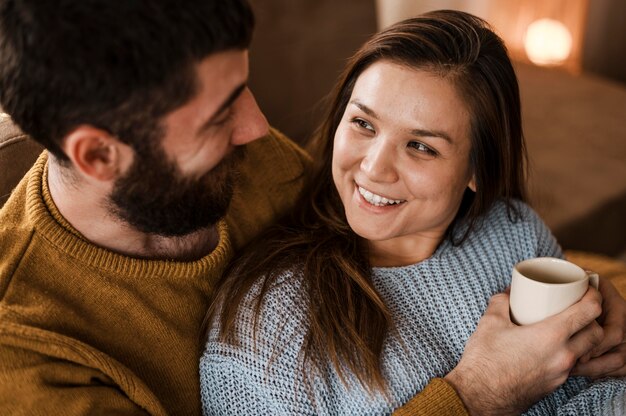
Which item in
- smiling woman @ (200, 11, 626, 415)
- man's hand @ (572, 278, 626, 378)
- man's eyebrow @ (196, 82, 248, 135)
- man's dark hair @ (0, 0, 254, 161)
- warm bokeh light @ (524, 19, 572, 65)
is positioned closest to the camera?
man's dark hair @ (0, 0, 254, 161)

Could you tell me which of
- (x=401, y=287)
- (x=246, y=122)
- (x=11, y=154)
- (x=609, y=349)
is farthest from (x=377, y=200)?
(x=11, y=154)

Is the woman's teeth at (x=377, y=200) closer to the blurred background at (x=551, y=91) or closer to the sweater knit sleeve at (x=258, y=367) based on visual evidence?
the sweater knit sleeve at (x=258, y=367)

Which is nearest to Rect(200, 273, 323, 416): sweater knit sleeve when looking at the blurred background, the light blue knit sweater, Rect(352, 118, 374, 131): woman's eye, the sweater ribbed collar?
the light blue knit sweater

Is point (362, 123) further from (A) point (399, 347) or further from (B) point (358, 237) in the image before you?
(A) point (399, 347)

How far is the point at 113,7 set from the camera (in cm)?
99

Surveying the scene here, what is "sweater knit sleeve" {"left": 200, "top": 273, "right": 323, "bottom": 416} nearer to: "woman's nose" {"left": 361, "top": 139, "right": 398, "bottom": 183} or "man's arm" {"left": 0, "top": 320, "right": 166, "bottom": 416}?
"man's arm" {"left": 0, "top": 320, "right": 166, "bottom": 416}

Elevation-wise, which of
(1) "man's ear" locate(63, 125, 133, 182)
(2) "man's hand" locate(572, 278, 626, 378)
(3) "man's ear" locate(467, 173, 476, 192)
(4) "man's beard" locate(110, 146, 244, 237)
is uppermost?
(1) "man's ear" locate(63, 125, 133, 182)

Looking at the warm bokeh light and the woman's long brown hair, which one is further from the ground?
the woman's long brown hair

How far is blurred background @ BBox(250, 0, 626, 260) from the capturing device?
6.75ft

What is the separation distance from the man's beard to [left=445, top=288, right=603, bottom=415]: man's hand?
501 millimetres

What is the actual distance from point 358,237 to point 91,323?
1.82ft

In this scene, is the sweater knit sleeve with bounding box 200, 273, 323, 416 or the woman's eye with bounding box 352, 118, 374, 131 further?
the woman's eye with bounding box 352, 118, 374, 131

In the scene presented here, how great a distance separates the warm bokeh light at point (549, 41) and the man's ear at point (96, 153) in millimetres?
2968

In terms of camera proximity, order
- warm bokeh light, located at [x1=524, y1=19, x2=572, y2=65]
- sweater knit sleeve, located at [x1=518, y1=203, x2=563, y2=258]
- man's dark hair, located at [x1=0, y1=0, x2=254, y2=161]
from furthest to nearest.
A: warm bokeh light, located at [x1=524, y1=19, x2=572, y2=65] → sweater knit sleeve, located at [x1=518, y1=203, x2=563, y2=258] → man's dark hair, located at [x1=0, y1=0, x2=254, y2=161]
